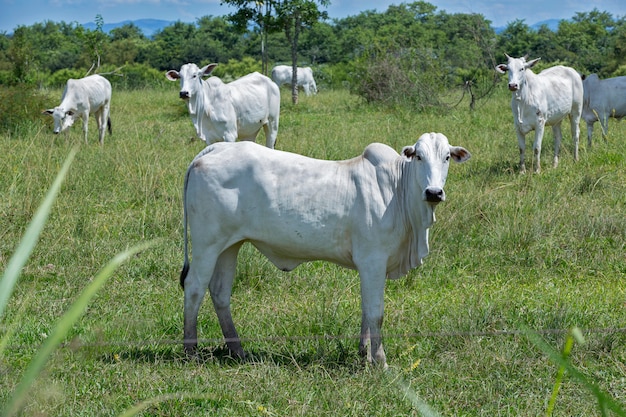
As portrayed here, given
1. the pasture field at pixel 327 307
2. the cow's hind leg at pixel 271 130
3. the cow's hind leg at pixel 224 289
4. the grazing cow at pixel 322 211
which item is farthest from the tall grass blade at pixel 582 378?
the cow's hind leg at pixel 271 130

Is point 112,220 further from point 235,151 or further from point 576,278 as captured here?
point 576,278

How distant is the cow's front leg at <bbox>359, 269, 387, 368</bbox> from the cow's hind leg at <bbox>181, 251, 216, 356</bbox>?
0.89m

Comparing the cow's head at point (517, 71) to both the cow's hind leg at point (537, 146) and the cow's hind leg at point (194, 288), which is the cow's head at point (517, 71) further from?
the cow's hind leg at point (194, 288)

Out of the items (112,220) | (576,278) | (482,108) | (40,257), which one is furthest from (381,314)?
(482,108)

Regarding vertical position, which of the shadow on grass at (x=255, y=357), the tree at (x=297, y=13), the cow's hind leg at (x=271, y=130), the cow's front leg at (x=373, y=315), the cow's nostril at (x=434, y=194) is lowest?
the shadow on grass at (x=255, y=357)

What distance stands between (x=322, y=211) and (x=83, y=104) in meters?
9.82

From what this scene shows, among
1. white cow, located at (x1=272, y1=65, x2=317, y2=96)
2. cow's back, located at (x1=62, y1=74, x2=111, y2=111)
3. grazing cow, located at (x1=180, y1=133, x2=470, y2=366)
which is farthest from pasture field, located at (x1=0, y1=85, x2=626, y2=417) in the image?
white cow, located at (x1=272, y1=65, x2=317, y2=96)

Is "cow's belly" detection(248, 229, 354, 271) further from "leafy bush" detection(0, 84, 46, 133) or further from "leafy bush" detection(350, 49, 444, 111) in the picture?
"leafy bush" detection(350, 49, 444, 111)

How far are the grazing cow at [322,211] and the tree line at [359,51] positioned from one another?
8.54 m

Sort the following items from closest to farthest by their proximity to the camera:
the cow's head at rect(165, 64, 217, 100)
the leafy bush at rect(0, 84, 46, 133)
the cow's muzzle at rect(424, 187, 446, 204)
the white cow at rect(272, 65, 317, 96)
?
the cow's muzzle at rect(424, 187, 446, 204), the cow's head at rect(165, 64, 217, 100), the leafy bush at rect(0, 84, 46, 133), the white cow at rect(272, 65, 317, 96)

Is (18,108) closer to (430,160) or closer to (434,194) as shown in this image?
(430,160)

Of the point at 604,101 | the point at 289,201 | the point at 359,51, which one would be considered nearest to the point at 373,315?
the point at 289,201

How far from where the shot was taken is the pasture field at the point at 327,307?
393 centimetres

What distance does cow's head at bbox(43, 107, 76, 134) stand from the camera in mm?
12438
